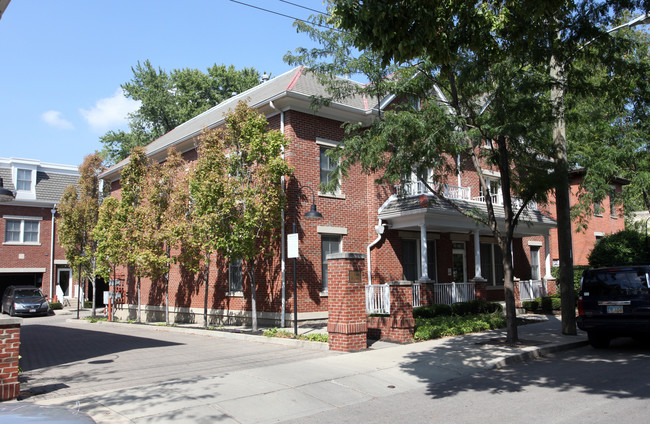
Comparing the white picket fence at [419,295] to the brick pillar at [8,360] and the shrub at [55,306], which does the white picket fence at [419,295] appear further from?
the shrub at [55,306]

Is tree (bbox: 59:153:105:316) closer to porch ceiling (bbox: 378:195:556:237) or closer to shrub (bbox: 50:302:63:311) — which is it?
shrub (bbox: 50:302:63:311)

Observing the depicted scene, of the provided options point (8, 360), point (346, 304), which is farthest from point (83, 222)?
point (8, 360)

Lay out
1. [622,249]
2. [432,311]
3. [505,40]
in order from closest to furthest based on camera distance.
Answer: [505,40]
[432,311]
[622,249]

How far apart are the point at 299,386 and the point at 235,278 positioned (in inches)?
405

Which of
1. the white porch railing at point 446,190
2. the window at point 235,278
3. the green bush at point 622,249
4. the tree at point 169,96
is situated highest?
the tree at point 169,96

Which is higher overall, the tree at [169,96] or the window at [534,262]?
the tree at [169,96]

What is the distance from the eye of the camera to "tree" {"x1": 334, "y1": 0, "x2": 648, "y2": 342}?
710cm

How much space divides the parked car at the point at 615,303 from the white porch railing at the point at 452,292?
6.38 meters

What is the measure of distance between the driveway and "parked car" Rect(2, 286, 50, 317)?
13.3 m

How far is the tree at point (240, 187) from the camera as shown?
14672 mm

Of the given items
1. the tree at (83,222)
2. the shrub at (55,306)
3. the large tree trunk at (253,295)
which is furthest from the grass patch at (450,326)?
the shrub at (55,306)

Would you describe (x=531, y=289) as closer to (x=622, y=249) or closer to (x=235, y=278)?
(x=622, y=249)

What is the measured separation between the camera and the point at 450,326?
13789 millimetres

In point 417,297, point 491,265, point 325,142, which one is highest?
point 325,142
